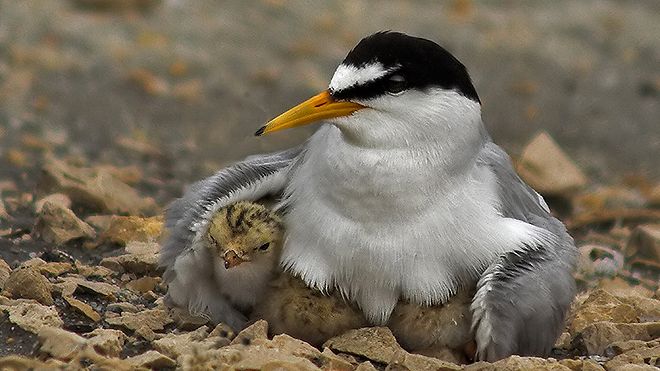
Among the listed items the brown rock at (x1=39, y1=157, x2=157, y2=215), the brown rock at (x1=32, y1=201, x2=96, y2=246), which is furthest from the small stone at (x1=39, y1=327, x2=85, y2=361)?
the brown rock at (x1=39, y1=157, x2=157, y2=215)

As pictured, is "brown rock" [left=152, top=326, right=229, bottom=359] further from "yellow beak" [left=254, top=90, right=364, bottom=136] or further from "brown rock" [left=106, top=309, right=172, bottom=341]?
"yellow beak" [left=254, top=90, right=364, bottom=136]

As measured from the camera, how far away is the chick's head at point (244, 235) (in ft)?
19.2

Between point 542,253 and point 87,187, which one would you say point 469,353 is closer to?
point 542,253

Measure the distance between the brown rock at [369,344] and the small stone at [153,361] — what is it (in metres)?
0.76

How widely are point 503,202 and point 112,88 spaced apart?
20.2ft

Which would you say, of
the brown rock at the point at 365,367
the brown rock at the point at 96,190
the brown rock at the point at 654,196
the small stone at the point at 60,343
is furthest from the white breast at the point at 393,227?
the brown rock at the point at 654,196

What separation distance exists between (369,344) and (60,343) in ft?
4.27

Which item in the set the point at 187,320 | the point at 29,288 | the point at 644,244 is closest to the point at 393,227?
the point at 187,320

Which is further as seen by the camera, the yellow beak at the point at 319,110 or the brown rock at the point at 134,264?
the brown rock at the point at 134,264

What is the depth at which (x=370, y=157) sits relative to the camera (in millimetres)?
5574

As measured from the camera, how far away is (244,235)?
5895 mm

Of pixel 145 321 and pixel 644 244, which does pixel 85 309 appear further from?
pixel 644 244

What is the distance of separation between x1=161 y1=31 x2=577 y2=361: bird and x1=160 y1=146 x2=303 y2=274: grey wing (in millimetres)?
319

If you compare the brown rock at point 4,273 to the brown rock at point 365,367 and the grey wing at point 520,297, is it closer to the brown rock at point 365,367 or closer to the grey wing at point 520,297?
the brown rock at point 365,367
